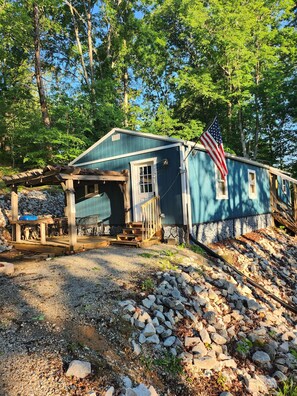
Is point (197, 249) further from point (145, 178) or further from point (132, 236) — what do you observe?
point (145, 178)

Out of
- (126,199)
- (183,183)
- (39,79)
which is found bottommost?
(126,199)

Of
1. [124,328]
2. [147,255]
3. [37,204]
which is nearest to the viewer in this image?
[124,328]

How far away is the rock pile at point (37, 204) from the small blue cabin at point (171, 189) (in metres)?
2.20

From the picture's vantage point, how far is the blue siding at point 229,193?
342 inches

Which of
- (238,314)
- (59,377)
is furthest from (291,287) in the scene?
(59,377)

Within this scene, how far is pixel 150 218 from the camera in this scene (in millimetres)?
8258

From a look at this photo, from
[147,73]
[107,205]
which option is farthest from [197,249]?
[147,73]

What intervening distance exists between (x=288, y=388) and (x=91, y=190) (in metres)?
9.10

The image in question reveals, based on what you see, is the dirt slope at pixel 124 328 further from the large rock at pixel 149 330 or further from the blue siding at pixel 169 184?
the blue siding at pixel 169 184

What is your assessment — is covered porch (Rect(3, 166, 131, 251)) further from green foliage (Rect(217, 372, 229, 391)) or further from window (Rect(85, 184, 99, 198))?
green foliage (Rect(217, 372, 229, 391))

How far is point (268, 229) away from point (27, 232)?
35.5 ft

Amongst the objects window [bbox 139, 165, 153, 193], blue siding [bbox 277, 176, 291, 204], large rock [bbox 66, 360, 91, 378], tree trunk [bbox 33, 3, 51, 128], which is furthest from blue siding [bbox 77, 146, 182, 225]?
blue siding [bbox 277, 176, 291, 204]

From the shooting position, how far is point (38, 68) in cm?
1622

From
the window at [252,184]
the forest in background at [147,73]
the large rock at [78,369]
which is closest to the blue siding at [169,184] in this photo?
the window at [252,184]
